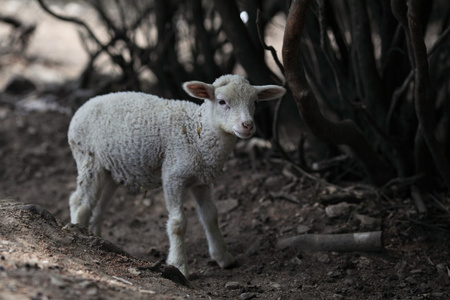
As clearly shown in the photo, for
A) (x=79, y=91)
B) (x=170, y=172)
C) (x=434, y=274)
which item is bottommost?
(x=434, y=274)

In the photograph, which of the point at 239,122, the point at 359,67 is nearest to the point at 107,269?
the point at 239,122

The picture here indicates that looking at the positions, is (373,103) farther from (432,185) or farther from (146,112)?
(146,112)

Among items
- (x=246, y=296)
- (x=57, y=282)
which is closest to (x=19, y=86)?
(x=246, y=296)

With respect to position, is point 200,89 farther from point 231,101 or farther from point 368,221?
point 368,221

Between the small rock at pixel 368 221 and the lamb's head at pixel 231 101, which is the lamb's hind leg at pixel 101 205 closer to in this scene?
the lamb's head at pixel 231 101

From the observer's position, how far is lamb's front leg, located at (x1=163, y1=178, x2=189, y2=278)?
537cm

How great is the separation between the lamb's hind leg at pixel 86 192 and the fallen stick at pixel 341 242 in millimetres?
2114

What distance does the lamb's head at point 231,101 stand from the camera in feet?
A: 16.1

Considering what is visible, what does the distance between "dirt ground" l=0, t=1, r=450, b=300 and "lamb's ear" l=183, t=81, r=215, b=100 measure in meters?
1.53

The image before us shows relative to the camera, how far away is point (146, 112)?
18.0ft

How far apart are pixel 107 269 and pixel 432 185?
4.16m

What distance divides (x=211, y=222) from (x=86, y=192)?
4.20 ft

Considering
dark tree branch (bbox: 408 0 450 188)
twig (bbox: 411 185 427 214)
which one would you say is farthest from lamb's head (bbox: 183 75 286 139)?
twig (bbox: 411 185 427 214)

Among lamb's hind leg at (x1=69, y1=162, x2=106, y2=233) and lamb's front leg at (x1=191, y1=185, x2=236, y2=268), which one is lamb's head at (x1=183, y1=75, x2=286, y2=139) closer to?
lamb's front leg at (x1=191, y1=185, x2=236, y2=268)
